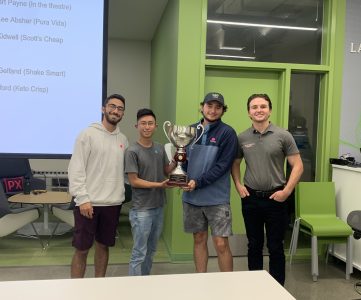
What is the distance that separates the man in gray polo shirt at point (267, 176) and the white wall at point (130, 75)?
4.01 m

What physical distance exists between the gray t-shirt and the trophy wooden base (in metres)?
0.16

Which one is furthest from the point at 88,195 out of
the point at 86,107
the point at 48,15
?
the point at 48,15

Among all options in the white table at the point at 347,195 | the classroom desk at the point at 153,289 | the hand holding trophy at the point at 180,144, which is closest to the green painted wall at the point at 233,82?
the white table at the point at 347,195

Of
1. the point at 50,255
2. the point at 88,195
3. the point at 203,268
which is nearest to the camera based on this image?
the point at 88,195

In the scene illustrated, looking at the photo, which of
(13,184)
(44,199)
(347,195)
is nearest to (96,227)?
(44,199)

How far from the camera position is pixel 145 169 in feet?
8.91

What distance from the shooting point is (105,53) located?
323 centimetres

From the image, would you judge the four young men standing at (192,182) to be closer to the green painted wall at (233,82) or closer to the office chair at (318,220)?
the office chair at (318,220)

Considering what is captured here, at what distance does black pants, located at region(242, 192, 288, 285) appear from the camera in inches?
110

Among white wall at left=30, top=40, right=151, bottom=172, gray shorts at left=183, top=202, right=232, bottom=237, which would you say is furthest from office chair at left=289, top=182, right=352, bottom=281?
white wall at left=30, top=40, right=151, bottom=172

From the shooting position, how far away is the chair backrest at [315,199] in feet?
12.2

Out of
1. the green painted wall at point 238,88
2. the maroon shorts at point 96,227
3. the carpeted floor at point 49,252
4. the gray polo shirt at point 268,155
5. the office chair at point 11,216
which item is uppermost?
the green painted wall at point 238,88

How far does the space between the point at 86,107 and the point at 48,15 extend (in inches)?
31.1

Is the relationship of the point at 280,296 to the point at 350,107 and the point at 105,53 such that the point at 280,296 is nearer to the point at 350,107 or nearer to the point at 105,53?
the point at 105,53
